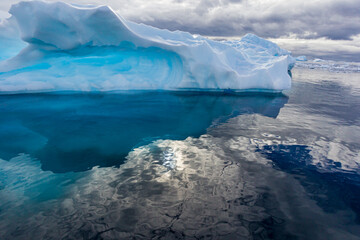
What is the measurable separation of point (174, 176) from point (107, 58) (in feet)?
29.5

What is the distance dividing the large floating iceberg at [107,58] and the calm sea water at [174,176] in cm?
309

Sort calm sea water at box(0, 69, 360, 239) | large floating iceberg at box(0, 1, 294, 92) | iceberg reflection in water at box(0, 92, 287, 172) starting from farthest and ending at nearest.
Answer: large floating iceberg at box(0, 1, 294, 92) < iceberg reflection in water at box(0, 92, 287, 172) < calm sea water at box(0, 69, 360, 239)

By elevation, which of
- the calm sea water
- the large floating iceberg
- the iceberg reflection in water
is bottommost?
the calm sea water

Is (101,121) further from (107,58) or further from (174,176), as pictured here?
(107,58)

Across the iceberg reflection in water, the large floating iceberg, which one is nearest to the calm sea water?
the iceberg reflection in water

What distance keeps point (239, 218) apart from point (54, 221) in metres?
2.34

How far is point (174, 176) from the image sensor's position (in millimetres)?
3475

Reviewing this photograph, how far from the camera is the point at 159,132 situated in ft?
18.1

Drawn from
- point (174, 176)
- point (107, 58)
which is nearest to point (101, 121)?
point (174, 176)

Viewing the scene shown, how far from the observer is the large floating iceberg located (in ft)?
27.3

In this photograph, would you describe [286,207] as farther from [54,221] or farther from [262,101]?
[262,101]

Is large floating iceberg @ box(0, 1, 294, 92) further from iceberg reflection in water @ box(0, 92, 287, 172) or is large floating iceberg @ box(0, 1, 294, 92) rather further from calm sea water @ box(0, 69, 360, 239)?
calm sea water @ box(0, 69, 360, 239)

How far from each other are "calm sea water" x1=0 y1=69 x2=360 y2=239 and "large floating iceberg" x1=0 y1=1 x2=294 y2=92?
3.09 meters

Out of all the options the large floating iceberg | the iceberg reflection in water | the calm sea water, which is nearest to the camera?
the calm sea water
